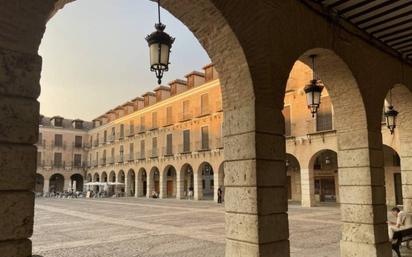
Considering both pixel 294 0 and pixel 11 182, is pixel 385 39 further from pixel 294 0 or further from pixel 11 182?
pixel 11 182

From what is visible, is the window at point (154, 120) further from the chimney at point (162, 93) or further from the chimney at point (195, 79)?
the chimney at point (195, 79)

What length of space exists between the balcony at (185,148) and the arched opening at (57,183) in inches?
950

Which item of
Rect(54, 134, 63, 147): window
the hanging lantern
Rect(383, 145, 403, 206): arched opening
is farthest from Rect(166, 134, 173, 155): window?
the hanging lantern

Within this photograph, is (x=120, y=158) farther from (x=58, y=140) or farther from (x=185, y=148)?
(x=58, y=140)

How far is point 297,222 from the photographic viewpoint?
13102 millimetres

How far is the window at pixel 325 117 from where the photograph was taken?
20.2m

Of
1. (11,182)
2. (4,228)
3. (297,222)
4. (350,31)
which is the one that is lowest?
(297,222)

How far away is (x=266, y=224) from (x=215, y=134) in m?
22.8

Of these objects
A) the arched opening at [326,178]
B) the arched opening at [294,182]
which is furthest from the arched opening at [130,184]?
the arched opening at [326,178]

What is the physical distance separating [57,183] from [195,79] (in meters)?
28.4

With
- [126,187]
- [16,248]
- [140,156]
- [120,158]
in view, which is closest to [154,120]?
[140,156]

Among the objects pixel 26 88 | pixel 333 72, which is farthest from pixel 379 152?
pixel 26 88

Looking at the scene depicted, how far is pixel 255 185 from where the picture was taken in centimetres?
378

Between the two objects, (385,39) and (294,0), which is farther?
(385,39)
